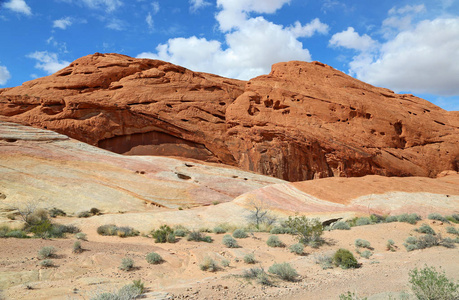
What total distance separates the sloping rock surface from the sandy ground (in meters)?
6.06

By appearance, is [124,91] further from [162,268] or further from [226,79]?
[162,268]

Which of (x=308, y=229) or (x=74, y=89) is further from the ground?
(x=74, y=89)

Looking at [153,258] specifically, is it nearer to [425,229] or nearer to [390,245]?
[390,245]

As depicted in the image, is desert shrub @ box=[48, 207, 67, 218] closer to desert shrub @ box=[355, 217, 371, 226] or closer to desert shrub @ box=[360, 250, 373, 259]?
desert shrub @ box=[360, 250, 373, 259]

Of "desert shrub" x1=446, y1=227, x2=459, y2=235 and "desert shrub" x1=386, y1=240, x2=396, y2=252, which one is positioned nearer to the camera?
"desert shrub" x1=386, y1=240, x2=396, y2=252

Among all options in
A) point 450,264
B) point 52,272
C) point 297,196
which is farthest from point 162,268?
point 297,196

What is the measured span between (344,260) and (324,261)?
570mm

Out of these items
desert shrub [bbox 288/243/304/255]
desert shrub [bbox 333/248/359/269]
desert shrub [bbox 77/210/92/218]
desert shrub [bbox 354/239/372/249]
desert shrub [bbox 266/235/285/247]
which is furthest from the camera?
desert shrub [bbox 77/210/92/218]

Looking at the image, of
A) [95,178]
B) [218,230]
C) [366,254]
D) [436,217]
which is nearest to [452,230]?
[436,217]

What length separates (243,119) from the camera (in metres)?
35.1

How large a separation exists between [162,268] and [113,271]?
Answer: 48.4 inches

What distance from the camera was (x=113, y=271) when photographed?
839 centimetres

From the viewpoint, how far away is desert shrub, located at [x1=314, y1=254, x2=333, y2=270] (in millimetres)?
9039

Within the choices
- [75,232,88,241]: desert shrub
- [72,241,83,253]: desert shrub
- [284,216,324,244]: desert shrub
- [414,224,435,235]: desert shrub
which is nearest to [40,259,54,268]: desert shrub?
[72,241,83,253]: desert shrub
